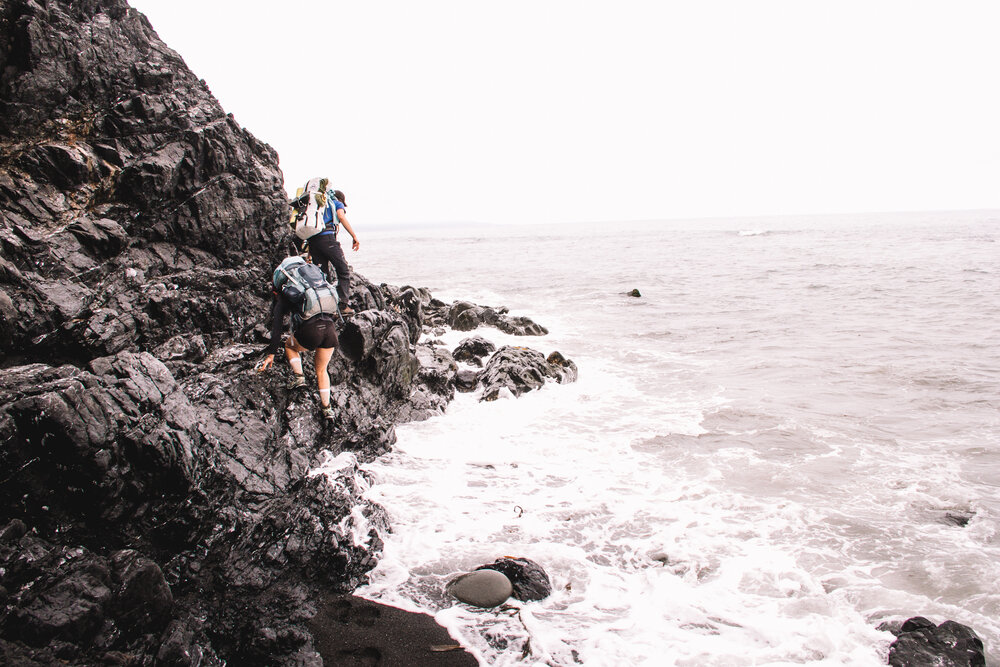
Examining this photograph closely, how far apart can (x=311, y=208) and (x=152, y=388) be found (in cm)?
433

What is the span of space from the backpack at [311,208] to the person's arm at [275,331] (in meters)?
1.89

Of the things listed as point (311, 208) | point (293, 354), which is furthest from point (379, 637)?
point (311, 208)

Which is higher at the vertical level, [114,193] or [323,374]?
[114,193]

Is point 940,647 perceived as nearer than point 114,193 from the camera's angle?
Yes

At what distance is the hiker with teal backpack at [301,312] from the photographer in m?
7.82

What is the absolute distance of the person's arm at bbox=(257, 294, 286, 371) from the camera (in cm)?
797

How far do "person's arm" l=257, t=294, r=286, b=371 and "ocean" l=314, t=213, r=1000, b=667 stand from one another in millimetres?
2473

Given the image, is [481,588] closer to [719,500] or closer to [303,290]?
[719,500]

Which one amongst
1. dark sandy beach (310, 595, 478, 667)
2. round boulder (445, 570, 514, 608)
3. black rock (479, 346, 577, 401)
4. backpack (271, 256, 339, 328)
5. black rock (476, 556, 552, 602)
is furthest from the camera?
black rock (479, 346, 577, 401)

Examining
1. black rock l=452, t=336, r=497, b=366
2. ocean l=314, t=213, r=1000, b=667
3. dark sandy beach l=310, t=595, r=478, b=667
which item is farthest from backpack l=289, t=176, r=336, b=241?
black rock l=452, t=336, r=497, b=366

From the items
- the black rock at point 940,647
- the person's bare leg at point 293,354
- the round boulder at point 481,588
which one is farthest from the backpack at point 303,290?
the black rock at point 940,647

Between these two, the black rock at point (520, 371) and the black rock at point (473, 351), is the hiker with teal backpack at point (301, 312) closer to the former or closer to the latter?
the black rock at point (520, 371)

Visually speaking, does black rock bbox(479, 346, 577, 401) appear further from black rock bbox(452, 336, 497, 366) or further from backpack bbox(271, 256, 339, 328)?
backpack bbox(271, 256, 339, 328)

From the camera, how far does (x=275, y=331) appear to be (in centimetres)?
805
